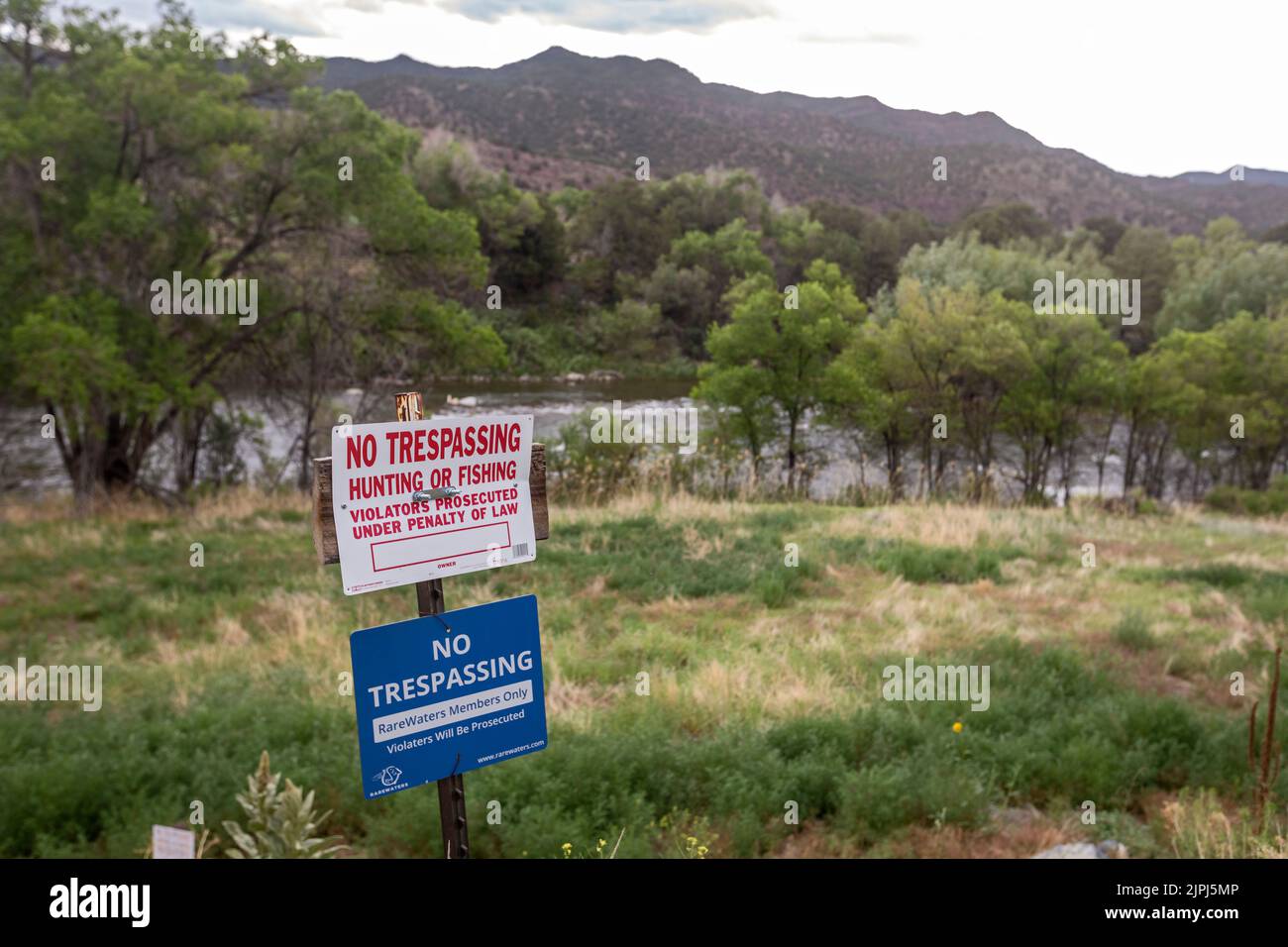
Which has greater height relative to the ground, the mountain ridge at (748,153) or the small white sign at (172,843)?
the mountain ridge at (748,153)

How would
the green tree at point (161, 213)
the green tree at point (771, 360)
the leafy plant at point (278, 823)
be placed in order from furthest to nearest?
the green tree at point (771, 360)
the green tree at point (161, 213)
the leafy plant at point (278, 823)

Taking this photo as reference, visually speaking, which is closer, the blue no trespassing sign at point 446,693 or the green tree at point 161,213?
the blue no trespassing sign at point 446,693

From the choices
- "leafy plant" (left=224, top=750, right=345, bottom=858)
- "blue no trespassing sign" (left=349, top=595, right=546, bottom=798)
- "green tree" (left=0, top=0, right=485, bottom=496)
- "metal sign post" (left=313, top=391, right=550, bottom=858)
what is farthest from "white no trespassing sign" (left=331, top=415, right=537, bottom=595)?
"green tree" (left=0, top=0, right=485, bottom=496)

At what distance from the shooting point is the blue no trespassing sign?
2719mm

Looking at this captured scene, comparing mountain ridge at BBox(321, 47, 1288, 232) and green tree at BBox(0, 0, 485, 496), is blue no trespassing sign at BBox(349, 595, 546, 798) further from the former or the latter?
mountain ridge at BBox(321, 47, 1288, 232)

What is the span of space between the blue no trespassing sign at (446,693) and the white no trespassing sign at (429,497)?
0.16 metres

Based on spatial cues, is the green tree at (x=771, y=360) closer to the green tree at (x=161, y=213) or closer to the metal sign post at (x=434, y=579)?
the green tree at (x=161, y=213)

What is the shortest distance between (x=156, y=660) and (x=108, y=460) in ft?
38.7

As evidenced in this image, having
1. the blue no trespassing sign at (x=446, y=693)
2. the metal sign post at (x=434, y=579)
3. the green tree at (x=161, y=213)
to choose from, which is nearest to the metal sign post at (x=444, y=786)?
the metal sign post at (x=434, y=579)

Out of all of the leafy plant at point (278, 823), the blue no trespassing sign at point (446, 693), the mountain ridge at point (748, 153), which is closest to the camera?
the blue no trespassing sign at point (446, 693)

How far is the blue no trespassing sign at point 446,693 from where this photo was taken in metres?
2.72

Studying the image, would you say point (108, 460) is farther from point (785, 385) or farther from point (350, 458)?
point (785, 385)

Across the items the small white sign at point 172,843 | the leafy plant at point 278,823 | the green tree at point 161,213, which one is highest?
the green tree at point 161,213

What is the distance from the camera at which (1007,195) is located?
396 ft
